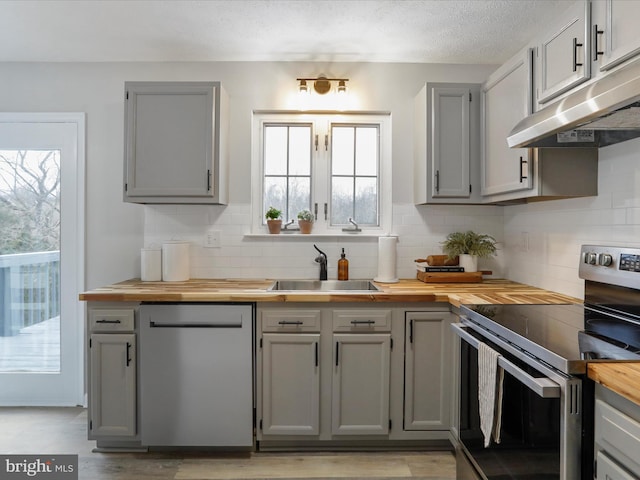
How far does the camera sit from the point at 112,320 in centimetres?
248

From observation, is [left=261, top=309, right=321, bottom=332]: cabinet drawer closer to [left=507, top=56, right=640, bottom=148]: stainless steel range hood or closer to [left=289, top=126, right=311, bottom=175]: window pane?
[left=289, top=126, right=311, bottom=175]: window pane

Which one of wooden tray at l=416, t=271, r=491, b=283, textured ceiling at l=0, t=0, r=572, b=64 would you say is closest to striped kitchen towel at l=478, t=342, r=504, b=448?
wooden tray at l=416, t=271, r=491, b=283

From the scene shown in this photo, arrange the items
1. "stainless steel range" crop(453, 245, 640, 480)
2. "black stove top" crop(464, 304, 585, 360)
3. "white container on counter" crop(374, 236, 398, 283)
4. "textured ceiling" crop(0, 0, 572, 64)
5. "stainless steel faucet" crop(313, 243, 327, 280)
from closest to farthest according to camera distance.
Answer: "stainless steel range" crop(453, 245, 640, 480), "black stove top" crop(464, 304, 585, 360), "textured ceiling" crop(0, 0, 572, 64), "white container on counter" crop(374, 236, 398, 283), "stainless steel faucet" crop(313, 243, 327, 280)

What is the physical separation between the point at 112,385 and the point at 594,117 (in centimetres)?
258

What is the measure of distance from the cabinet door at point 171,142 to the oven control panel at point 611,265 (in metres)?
2.12

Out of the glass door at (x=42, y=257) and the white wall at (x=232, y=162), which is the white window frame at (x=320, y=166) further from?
the glass door at (x=42, y=257)

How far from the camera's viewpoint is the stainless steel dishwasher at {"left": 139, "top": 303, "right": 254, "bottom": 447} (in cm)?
246

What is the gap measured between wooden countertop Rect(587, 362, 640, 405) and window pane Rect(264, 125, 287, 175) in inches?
95.2

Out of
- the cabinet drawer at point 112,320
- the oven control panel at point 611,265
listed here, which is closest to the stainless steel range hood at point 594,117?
the oven control panel at point 611,265

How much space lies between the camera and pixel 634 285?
185 centimetres

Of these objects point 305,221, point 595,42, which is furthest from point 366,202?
point 595,42

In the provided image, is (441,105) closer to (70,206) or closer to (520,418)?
(520,418)

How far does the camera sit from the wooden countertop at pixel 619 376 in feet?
3.54

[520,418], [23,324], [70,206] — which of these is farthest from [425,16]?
[23,324]
